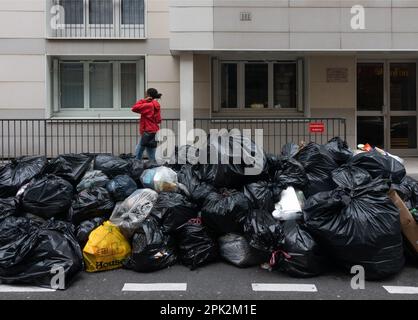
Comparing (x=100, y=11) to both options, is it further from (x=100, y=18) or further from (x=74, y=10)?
(x=74, y=10)

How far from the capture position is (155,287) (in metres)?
4.44

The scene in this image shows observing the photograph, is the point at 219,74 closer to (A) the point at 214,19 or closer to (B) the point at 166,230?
(A) the point at 214,19

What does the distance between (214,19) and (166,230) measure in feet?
21.1

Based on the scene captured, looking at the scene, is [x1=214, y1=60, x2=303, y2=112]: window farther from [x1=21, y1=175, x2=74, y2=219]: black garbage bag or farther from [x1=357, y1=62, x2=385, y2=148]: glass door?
[x1=21, y1=175, x2=74, y2=219]: black garbage bag

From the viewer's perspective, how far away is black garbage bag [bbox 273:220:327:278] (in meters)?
4.61

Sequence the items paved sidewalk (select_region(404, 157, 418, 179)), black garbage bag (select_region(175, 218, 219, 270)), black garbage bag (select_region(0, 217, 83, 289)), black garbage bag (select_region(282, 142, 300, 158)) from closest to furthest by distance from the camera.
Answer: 1. black garbage bag (select_region(0, 217, 83, 289))
2. black garbage bag (select_region(175, 218, 219, 270))
3. black garbage bag (select_region(282, 142, 300, 158))
4. paved sidewalk (select_region(404, 157, 418, 179))

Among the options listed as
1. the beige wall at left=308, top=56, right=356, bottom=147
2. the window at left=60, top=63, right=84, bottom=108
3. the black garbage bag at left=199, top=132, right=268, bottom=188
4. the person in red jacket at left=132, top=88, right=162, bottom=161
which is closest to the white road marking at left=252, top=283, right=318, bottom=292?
the black garbage bag at left=199, top=132, right=268, bottom=188

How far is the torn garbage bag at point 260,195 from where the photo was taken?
17.5 feet

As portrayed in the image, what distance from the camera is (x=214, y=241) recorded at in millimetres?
5191

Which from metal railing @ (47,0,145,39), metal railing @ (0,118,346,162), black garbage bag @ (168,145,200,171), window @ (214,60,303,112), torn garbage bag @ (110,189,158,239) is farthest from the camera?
window @ (214,60,303,112)

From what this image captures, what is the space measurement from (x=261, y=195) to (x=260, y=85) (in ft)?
23.4

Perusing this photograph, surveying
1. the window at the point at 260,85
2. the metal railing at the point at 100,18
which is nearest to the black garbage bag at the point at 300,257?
the window at the point at 260,85

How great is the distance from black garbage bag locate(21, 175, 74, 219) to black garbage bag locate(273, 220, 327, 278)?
2401 millimetres

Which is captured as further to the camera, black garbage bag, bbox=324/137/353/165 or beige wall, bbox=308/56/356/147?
beige wall, bbox=308/56/356/147
